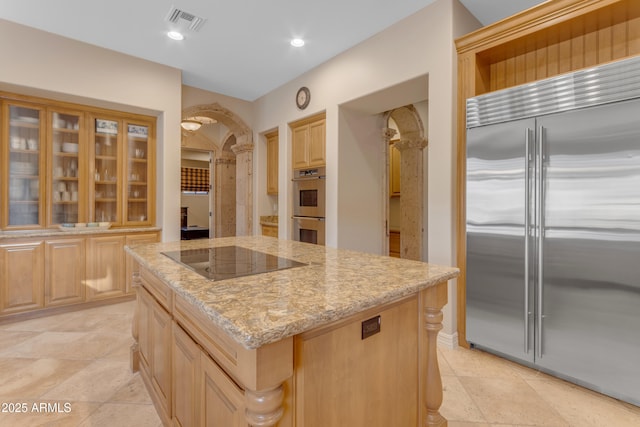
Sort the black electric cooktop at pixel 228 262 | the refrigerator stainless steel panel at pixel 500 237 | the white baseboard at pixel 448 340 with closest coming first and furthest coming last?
the black electric cooktop at pixel 228 262
the refrigerator stainless steel panel at pixel 500 237
the white baseboard at pixel 448 340

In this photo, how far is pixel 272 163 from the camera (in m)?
5.08

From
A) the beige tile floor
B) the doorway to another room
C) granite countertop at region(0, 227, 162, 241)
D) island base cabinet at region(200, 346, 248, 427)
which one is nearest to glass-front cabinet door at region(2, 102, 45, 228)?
granite countertop at region(0, 227, 162, 241)

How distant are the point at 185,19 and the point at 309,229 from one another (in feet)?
8.68

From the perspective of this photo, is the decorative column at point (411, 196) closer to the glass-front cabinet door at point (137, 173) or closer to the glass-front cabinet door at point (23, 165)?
the glass-front cabinet door at point (137, 173)

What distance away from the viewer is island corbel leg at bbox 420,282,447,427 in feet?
4.66

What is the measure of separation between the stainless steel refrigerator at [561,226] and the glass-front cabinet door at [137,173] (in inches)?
152

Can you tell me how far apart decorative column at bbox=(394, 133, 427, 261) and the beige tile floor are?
240cm

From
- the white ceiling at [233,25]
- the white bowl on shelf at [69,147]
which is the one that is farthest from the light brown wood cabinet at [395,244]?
the white bowl on shelf at [69,147]

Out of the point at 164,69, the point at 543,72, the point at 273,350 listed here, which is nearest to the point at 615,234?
the point at 543,72

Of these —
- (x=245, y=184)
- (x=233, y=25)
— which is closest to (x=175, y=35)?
(x=233, y=25)

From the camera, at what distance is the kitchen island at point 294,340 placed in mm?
871

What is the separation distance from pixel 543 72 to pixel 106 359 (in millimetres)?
4217

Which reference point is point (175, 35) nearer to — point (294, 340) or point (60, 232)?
point (60, 232)

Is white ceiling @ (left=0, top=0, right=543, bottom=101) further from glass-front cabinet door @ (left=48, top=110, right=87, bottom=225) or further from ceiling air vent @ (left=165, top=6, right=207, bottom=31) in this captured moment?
glass-front cabinet door @ (left=48, top=110, right=87, bottom=225)
